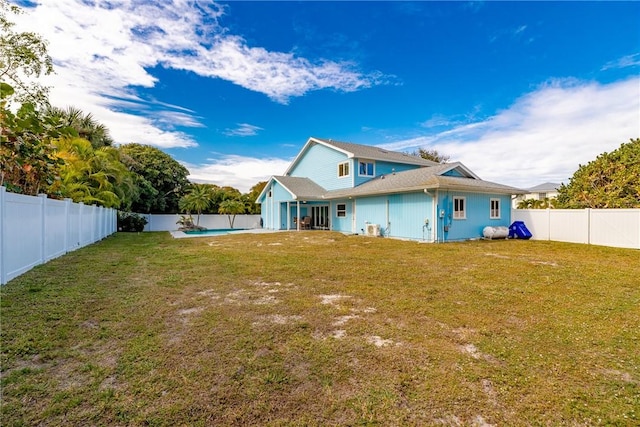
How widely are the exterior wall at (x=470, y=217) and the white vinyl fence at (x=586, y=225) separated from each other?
923mm

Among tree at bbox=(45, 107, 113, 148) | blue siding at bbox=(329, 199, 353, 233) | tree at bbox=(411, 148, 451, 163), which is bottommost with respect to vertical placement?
blue siding at bbox=(329, 199, 353, 233)

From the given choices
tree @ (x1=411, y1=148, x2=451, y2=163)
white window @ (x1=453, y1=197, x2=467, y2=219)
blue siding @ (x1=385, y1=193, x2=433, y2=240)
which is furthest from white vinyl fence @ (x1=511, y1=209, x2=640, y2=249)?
tree @ (x1=411, y1=148, x2=451, y2=163)

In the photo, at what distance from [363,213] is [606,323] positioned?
553 inches

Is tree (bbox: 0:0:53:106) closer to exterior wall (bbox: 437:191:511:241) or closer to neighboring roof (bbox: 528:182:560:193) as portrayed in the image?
exterior wall (bbox: 437:191:511:241)

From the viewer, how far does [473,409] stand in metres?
2.27

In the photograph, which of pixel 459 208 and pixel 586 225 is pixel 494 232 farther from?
pixel 586 225

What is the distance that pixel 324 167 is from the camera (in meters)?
23.0

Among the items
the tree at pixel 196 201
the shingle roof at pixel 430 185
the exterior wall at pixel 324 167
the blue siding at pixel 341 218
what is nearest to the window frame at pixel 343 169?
the exterior wall at pixel 324 167

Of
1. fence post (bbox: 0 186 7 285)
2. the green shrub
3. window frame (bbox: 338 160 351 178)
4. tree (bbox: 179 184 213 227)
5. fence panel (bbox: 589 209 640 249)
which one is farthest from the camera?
tree (bbox: 179 184 213 227)

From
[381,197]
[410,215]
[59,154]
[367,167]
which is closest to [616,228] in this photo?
[410,215]

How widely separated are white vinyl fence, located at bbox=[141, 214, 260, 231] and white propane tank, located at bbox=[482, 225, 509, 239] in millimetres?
20613

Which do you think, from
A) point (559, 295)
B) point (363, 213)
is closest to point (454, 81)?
point (363, 213)

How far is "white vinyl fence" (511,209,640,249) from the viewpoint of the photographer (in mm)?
12062

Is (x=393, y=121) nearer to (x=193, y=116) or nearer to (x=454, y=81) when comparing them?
(x=454, y=81)
